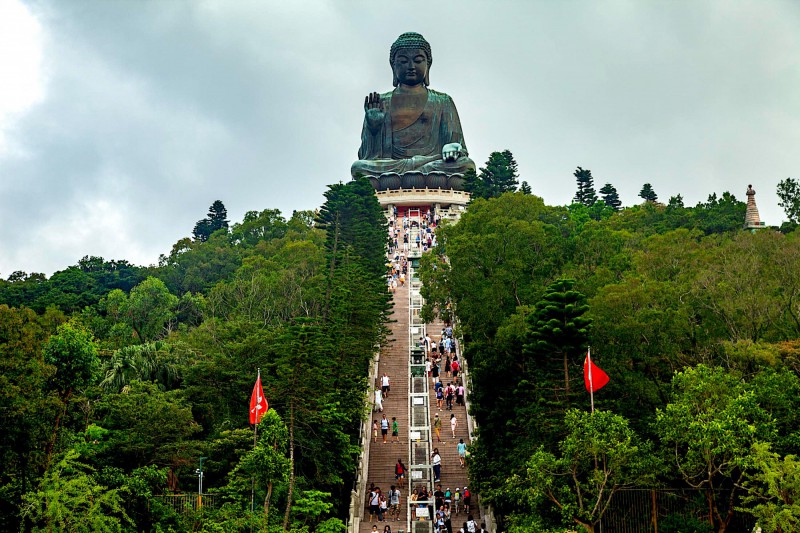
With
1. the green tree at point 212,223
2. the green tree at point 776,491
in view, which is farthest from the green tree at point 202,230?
the green tree at point 776,491

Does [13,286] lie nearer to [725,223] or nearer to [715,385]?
[725,223]

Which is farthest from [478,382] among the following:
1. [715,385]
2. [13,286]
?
[13,286]

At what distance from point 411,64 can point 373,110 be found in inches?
157

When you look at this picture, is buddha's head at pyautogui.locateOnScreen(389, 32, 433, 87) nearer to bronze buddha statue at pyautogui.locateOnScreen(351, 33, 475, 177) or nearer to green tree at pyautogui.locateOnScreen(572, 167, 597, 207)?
bronze buddha statue at pyautogui.locateOnScreen(351, 33, 475, 177)

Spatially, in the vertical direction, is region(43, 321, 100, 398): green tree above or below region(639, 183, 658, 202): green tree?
below

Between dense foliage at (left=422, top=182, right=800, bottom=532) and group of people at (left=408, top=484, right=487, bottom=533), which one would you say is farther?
group of people at (left=408, top=484, right=487, bottom=533)

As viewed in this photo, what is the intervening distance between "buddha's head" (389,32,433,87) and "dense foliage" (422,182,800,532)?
2431 cm

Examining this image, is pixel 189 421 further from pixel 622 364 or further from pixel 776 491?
pixel 776 491

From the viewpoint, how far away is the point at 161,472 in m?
20.5

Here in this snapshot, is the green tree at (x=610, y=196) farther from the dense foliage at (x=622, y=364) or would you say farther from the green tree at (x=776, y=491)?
the green tree at (x=776, y=491)

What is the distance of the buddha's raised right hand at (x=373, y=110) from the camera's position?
54281mm

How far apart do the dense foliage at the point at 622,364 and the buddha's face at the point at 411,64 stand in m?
24.2

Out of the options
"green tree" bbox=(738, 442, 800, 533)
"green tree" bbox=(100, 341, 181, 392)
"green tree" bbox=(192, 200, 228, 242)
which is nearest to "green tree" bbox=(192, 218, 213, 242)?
"green tree" bbox=(192, 200, 228, 242)

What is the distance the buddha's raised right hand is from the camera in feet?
178
